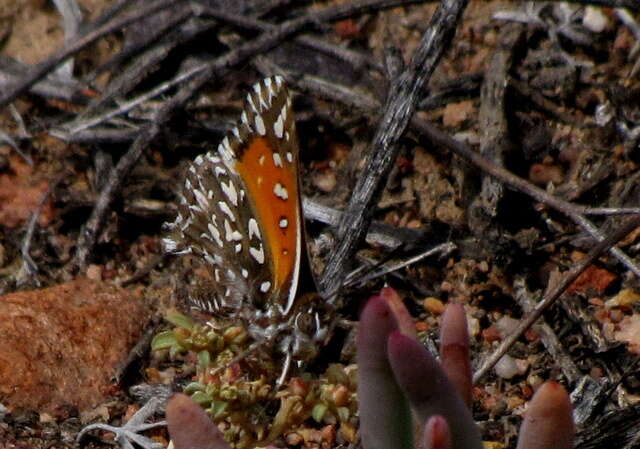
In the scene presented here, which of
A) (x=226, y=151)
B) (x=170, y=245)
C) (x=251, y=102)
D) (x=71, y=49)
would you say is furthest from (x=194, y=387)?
(x=71, y=49)

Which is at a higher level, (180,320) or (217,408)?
(180,320)

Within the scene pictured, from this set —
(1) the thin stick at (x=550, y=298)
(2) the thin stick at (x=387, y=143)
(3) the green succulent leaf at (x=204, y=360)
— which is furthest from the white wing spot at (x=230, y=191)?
(1) the thin stick at (x=550, y=298)

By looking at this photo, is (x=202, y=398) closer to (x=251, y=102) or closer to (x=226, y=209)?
(x=226, y=209)

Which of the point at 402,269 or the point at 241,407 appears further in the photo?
the point at 402,269

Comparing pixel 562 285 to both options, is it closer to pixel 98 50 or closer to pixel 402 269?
pixel 402 269

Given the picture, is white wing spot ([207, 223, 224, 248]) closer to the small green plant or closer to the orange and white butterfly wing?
the orange and white butterfly wing

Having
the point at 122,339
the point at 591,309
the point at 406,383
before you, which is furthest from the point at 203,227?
the point at 406,383

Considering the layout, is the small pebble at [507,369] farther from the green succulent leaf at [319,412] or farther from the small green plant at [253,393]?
the green succulent leaf at [319,412]
